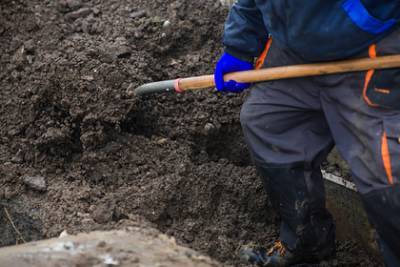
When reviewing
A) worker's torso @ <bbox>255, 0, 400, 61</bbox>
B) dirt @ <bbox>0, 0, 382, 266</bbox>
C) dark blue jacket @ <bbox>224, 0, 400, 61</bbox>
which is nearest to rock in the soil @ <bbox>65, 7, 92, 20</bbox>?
dirt @ <bbox>0, 0, 382, 266</bbox>

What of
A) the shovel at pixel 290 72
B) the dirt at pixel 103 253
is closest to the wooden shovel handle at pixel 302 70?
the shovel at pixel 290 72

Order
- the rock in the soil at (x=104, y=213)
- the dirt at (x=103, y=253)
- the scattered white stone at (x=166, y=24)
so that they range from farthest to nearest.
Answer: the scattered white stone at (x=166, y=24)
the rock in the soil at (x=104, y=213)
the dirt at (x=103, y=253)

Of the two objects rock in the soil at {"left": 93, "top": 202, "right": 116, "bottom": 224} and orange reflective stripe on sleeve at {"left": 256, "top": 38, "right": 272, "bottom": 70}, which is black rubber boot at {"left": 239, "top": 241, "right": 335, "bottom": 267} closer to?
rock in the soil at {"left": 93, "top": 202, "right": 116, "bottom": 224}

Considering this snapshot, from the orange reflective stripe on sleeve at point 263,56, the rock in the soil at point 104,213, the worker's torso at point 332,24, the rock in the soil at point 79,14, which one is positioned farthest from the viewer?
the rock in the soil at point 79,14

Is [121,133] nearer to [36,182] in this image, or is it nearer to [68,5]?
[36,182]

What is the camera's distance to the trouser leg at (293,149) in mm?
3332

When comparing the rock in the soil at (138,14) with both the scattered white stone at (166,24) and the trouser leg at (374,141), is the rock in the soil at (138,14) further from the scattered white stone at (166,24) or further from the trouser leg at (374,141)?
the trouser leg at (374,141)

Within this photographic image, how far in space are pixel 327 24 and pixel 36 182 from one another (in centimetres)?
189

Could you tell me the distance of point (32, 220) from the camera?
11.6 ft

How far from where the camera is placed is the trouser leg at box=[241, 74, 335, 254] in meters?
3.33

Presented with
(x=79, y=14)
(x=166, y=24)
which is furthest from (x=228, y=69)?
(x=79, y=14)

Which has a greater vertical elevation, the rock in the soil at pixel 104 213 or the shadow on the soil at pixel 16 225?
the rock in the soil at pixel 104 213

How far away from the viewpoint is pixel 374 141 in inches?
115

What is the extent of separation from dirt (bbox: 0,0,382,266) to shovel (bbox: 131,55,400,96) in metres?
0.37
